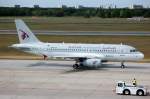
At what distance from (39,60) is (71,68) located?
10.7 meters

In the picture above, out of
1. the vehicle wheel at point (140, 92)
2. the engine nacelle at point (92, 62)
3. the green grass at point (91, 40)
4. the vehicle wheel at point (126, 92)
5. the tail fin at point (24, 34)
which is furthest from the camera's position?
the green grass at point (91, 40)

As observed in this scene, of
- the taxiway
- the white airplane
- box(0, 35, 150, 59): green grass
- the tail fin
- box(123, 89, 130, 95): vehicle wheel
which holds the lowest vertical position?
box(0, 35, 150, 59): green grass

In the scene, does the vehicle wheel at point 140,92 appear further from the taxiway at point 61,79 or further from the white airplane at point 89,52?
the white airplane at point 89,52

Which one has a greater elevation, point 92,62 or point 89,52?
point 89,52

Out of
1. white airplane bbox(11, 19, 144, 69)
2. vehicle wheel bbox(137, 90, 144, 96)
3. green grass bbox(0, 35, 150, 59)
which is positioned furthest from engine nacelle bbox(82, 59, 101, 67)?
green grass bbox(0, 35, 150, 59)

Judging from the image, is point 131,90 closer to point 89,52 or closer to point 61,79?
point 61,79

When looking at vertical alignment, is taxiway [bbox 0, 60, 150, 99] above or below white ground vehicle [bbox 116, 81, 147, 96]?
below

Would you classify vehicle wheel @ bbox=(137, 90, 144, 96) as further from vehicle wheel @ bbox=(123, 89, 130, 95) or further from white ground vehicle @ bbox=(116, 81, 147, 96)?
vehicle wheel @ bbox=(123, 89, 130, 95)

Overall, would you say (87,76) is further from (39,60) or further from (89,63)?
(39,60)

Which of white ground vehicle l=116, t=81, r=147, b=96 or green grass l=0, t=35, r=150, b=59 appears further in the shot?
green grass l=0, t=35, r=150, b=59

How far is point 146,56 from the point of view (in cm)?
7838

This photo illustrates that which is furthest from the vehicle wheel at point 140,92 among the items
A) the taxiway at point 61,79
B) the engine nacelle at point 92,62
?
the engine nacelle at point 92,62

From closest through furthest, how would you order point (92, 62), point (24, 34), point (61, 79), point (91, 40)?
point (61, 79) → point (92, 62) → point (24, 34) → point (91, 40)

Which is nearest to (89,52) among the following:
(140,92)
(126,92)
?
(126,92)
